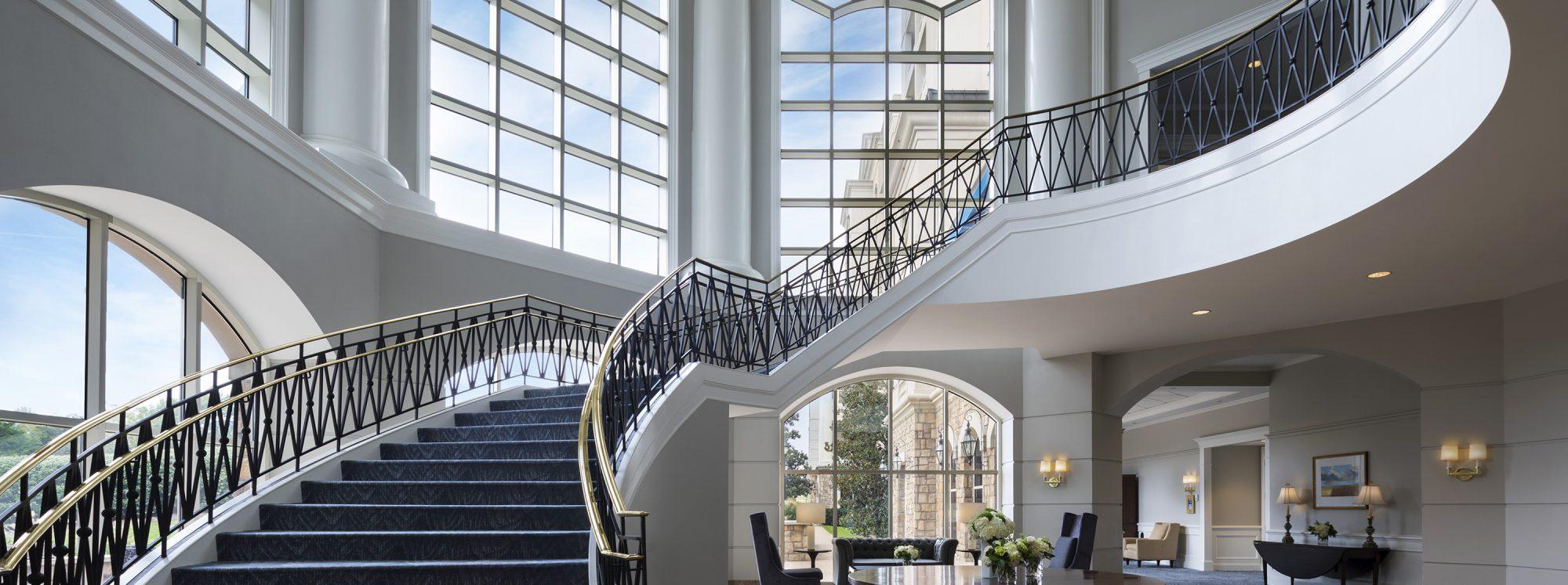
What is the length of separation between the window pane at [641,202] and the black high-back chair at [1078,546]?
21.5ft

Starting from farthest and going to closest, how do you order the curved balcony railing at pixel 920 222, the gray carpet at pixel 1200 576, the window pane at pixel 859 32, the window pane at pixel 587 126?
the gray carpet at pixel 1200 576
the window pane at pixel 859 32
the window pane at pixel 587 126
the curved balcony railing at pixel 920 222

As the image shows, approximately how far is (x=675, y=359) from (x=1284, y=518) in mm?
9549

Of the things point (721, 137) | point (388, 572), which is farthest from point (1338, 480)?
point (388, 572)

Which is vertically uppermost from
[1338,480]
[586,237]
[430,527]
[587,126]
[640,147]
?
[587,126]

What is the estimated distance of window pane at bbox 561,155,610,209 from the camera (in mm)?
13430

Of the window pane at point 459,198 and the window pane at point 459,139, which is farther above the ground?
the window pane at point 459,139

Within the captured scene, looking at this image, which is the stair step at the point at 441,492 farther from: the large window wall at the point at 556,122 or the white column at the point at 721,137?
the white column at the point at 721,137

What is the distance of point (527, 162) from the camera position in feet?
42.4

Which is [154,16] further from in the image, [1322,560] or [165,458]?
[1322,560]

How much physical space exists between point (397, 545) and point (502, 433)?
6.57ft

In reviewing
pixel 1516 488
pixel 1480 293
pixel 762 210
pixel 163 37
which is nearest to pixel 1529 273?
pixel 1480 293

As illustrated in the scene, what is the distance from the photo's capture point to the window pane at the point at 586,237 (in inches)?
524

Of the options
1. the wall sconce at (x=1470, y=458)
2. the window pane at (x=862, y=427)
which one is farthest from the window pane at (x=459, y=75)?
the wall sconce at (x=1470, y=458)

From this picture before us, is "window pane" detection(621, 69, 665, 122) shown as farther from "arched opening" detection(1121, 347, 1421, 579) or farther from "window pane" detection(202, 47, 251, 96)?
"arched opening" detection(1121, 347, 1421, 579)
